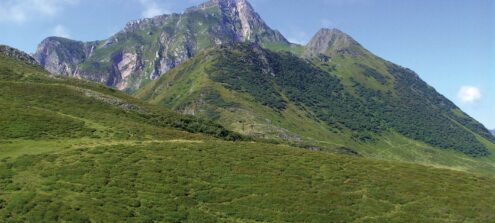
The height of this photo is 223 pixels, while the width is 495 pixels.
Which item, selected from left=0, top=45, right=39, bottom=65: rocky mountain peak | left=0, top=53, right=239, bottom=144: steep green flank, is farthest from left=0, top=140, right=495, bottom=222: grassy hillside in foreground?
left=0, top=45, right=39, bottom=65: rocky mountain peak

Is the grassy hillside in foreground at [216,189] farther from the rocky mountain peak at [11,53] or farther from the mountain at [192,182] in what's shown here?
the rocky mountain peak at [11,53]

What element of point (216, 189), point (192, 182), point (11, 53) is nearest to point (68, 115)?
point (192, 182)

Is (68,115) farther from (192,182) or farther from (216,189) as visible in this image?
(216,189)

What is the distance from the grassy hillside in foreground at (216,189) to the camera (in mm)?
42594

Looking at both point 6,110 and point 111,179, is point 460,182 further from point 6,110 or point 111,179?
point 6,110

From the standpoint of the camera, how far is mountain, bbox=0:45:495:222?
4328 centimetres

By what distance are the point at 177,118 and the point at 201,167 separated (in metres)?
57.5

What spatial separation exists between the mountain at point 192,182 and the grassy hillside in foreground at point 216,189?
12 centimetres

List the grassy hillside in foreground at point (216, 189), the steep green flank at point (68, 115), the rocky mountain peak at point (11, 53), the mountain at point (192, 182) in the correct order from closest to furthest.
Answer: the grassy hillside in foreground at point (216, 189)
the mountain at point (192, 182)
the steep green flank at point (68, 115)
the rocky mountain peak at point (11, 53)

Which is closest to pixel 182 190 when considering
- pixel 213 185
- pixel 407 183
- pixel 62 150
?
pixel 213 185

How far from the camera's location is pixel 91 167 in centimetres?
5162

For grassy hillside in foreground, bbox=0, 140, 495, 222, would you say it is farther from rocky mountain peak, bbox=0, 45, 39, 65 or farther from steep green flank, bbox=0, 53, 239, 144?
rocky mountain peak, bbox=0, 45, 39, 65

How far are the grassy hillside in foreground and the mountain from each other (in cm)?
12

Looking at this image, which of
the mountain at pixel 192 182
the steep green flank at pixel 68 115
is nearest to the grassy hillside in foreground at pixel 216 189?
the mountain at pixel 192 182
